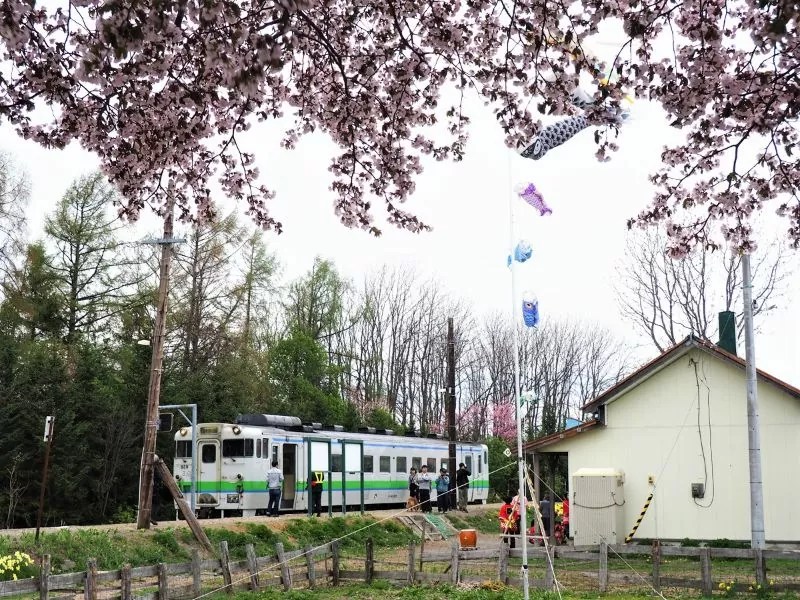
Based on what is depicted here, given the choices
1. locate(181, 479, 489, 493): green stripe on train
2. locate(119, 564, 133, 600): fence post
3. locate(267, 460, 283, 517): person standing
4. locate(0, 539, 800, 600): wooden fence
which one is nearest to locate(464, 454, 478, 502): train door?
locate(181, 479, 489, 493): green stripe on train

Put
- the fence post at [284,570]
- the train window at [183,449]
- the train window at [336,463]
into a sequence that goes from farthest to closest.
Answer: the train window at [336,463] → the train window at [183,449] → the fence post at [284,570]

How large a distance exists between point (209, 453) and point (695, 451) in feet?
44.3

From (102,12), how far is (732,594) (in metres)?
13.5

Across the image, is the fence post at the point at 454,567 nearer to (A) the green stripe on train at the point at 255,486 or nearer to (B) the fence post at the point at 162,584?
(B) the fence post at the point at 162,584

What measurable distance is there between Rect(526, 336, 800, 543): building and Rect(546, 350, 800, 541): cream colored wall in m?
0.02

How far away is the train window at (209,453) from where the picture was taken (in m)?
27.3

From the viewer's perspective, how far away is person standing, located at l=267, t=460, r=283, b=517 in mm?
25938

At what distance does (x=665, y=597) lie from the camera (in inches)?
590

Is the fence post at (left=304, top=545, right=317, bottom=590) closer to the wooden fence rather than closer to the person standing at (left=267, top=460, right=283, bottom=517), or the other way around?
the wooden fence

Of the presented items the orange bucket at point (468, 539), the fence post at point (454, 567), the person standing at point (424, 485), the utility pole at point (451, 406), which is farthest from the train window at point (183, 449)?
the fence post at point (454, 567)

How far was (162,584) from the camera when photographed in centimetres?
1367

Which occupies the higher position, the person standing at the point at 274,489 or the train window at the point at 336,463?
the train window at the point at 336,463

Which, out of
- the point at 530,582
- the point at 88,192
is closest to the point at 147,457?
the point at 530,582

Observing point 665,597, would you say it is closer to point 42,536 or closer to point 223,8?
point 42,536
